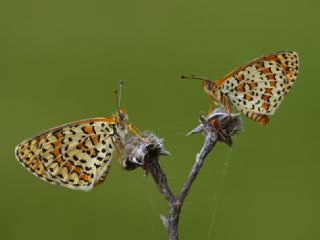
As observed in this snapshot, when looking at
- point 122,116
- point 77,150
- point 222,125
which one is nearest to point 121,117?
point 122,116

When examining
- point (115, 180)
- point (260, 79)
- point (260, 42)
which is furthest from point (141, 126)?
point (260, 79)

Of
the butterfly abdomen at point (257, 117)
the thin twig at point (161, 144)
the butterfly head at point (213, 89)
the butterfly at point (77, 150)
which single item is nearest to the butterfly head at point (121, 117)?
the butterfly at point (77, 150)

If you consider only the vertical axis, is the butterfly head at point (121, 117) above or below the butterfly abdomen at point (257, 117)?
above

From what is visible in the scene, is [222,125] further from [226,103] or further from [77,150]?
[77,150]

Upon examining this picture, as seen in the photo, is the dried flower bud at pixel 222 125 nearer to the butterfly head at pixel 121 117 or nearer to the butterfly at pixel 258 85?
the butterfly at pixel 258 85

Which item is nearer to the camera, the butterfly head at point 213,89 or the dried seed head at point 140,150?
the dried seed head at point 140,150

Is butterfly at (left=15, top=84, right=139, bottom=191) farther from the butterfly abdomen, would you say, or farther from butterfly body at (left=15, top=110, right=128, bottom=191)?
the butterfly abdomen

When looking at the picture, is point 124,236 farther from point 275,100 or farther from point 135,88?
point 275,100

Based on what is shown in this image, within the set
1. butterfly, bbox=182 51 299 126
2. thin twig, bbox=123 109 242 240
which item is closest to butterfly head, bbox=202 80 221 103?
butterfly, bbox=182 51 299 126
